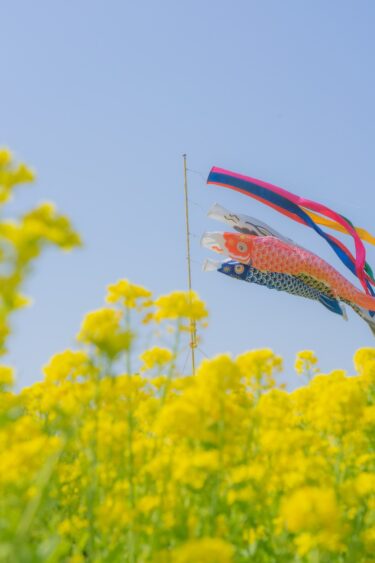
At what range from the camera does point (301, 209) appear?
1795 centimetres

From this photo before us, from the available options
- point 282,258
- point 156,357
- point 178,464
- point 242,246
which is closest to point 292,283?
point 282,258

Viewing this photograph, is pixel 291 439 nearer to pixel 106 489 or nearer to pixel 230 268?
pixel 106 489

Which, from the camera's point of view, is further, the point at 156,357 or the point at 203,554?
the point at 156,357

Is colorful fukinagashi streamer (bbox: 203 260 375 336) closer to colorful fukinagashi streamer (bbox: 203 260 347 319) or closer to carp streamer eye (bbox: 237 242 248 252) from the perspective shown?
colorful fukinagashi streamer (bbox: 203 260 347 319)

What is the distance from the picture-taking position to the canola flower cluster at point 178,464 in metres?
2.29

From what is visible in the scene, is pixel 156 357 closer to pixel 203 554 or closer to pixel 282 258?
pixel 203 554

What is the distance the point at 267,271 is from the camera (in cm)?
1688

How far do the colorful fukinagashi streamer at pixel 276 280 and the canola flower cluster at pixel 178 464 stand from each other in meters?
12.4

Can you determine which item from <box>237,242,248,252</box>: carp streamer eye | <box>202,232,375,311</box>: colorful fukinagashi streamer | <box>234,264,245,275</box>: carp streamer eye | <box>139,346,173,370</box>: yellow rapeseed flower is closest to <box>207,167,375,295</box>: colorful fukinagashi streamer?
<box>202,232,375,311</box>: colorful fukinagashi streamer

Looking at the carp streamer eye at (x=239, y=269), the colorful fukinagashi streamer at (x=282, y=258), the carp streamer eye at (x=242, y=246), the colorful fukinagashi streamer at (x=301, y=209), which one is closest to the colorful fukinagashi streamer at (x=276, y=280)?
the carp streamer eye at (x=239, y=269)

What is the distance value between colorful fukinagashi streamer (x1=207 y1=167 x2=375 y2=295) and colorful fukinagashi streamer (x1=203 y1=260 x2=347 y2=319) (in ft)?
3.47

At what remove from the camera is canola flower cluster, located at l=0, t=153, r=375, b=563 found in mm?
2295

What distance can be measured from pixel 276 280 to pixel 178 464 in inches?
586

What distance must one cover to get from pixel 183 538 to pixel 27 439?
858 millimetres
